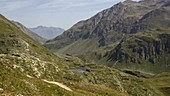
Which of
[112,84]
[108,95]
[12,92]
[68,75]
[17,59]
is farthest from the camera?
[112,84]

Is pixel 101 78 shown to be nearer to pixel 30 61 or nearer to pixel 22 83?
pixel 30 61

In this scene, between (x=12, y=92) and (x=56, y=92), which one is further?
(x=56, y=92)

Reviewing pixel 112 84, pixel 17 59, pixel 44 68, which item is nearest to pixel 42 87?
pixel 17 59

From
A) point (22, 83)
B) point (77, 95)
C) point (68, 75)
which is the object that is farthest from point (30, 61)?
point (22, 83)

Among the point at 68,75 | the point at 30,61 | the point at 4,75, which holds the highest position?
the point at 4,75

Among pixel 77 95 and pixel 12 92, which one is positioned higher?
pixel 12 92

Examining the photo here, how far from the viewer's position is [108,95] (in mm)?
71000

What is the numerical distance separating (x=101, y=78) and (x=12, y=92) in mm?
150377

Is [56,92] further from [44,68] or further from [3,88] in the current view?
[44,68]

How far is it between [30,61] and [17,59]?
6939 millimetres

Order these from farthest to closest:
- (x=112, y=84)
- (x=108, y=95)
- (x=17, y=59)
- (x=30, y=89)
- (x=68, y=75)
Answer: (x=112, y=84) < (x=68, y=75) < (x=17, y=59) < (x=108, y=95) < (x=30, y=89)

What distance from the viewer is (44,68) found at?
114m

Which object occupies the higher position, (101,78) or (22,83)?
(22,83)

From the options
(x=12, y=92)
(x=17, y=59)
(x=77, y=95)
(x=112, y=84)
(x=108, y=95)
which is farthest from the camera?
(x=112, y=84)
